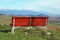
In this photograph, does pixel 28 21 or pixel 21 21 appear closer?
pixel 21 21

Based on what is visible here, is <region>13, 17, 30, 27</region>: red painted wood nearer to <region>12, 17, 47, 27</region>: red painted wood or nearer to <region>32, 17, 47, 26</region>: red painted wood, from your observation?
<region>12, 17, 47, 27</region>: red painted wood

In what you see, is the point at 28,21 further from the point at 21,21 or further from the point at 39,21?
the point at 39,21

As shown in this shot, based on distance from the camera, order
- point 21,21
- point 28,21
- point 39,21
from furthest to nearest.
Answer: point 39,21
point 28,21
point 21,21

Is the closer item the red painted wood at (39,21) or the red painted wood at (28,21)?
the red painted wood at (28,21)

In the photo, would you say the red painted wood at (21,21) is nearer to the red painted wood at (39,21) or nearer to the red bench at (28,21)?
the red bench at (28,21)

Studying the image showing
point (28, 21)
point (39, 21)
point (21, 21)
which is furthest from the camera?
point (39, 21)

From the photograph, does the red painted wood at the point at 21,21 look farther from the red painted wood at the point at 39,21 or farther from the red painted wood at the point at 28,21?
the red painted wood at the point at 39,21

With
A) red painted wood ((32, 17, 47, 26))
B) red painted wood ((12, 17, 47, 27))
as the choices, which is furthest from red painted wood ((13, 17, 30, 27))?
red painted wood ((32, 17, 47, 26))

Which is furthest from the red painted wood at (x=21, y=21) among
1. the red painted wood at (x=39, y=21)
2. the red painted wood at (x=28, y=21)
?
the red painted wood at (x=39, y=21)

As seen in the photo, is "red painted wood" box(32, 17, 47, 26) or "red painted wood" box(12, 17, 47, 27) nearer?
"red painted wood" box(12, 17, 47, 27)

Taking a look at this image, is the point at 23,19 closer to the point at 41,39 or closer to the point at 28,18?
the point at 28,18

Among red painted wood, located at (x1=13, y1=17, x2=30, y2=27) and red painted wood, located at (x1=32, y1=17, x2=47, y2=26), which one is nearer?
red painted wood, located at (x1=13, y1=17, x2=30, y2=27)

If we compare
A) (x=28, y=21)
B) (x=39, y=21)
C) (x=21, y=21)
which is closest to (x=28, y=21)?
(x=28, y=21)

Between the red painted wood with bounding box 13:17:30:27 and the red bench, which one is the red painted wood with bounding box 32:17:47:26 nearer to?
the red bench
